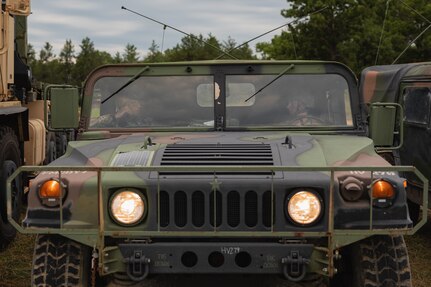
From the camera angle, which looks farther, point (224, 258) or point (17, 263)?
point (17, 263)

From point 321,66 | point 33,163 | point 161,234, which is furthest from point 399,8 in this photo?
point 161,234

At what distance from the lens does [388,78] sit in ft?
30.7

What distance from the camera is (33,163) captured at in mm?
8688

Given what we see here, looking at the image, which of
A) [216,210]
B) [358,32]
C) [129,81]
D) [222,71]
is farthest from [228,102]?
[358,32]

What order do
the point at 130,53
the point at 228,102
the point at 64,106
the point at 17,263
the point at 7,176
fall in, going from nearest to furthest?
1. the point at 64,106
2. the point at 228,102
3. the point at 17,263
4. the point at 7,176
5. the point at 130,53

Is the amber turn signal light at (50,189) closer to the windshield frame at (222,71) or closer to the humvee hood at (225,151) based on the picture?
the humvee hood at (225,151)

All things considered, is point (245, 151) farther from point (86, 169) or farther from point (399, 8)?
point (399, 8)

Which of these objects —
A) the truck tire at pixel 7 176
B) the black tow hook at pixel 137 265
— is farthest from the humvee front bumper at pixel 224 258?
the truck tire at pixel 7 176

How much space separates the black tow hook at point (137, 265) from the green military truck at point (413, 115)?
12.3 feet

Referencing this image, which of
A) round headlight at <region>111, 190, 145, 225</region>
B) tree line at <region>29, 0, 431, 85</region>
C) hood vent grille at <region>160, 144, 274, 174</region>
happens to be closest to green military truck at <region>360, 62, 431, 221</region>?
hood vent grille at <region>160, 144, 274, 174</region>

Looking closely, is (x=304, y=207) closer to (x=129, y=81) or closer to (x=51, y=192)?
(x=51, y=192)

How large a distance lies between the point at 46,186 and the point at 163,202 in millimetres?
629

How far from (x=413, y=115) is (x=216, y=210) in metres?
4.90

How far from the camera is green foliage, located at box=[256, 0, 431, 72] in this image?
100ft
